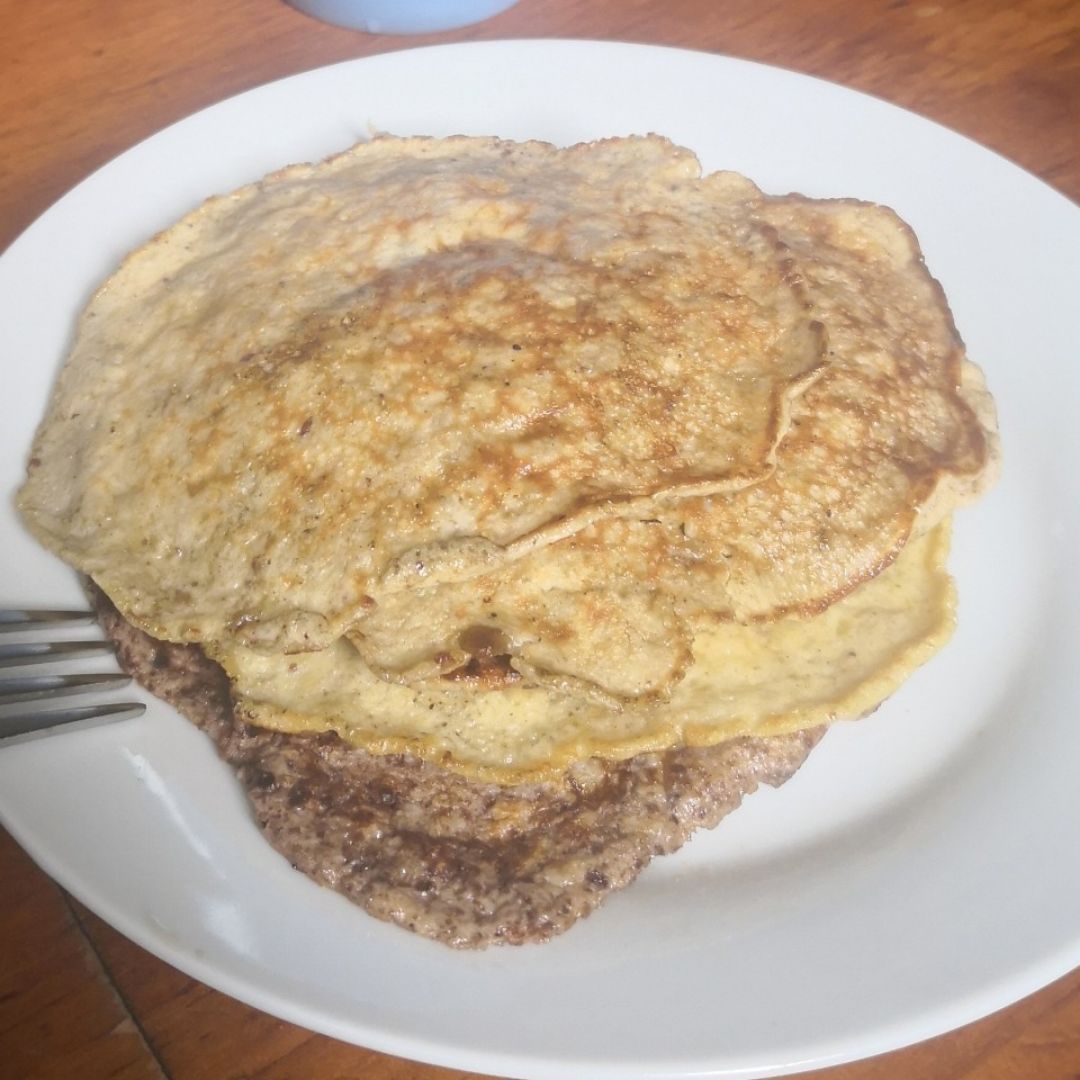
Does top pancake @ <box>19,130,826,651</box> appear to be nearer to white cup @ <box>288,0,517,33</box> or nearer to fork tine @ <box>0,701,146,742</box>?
fork tine @ <box>0,701,146,742</box>

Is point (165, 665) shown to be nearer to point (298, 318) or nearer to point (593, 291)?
point (298, 318)

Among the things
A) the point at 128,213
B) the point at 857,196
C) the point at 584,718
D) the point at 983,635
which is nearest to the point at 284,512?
the point at 584,718

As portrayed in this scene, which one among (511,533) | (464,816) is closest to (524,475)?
(511,533)

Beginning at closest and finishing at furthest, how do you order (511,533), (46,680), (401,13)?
1. (511,533)
2. (46,680)
3. (401,13)

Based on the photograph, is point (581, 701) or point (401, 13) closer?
point (581, 701)

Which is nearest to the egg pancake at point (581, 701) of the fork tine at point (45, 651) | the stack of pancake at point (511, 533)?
the stack of pancake at point (511, 533)

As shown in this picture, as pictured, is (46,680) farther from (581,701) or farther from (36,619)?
(581,701)
